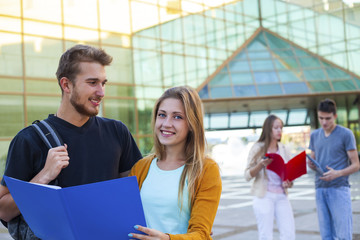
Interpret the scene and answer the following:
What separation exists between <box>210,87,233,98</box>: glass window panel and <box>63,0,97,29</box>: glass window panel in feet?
23.8

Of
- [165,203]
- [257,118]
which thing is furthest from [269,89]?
[165,203]

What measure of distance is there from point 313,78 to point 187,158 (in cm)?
2323

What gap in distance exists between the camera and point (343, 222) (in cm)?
523

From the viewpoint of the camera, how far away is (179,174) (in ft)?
8.17

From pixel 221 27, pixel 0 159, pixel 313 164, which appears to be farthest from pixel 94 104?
pixel 221 27

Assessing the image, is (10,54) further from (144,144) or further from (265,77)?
(265,77)

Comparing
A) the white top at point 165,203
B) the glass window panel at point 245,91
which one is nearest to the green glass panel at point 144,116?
the glass window panel at point 245,91

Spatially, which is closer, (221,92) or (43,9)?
(43,9)

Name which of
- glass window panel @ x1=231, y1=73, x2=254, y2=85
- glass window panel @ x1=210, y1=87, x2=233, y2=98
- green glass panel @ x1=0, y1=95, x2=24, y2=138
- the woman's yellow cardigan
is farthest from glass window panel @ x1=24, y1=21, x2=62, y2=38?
the woman's yellow cardigan

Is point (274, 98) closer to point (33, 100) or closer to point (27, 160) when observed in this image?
point (33, 100)

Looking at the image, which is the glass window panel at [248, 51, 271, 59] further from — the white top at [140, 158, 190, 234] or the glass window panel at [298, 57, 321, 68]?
the white top at [140, 158, 190, 234]

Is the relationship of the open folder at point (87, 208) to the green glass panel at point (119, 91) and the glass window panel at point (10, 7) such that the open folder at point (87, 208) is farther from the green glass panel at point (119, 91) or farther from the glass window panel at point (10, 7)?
the green glass panel at point (119, 91)

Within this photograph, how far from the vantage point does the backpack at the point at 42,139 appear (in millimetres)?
2383

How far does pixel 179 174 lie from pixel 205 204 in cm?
27
